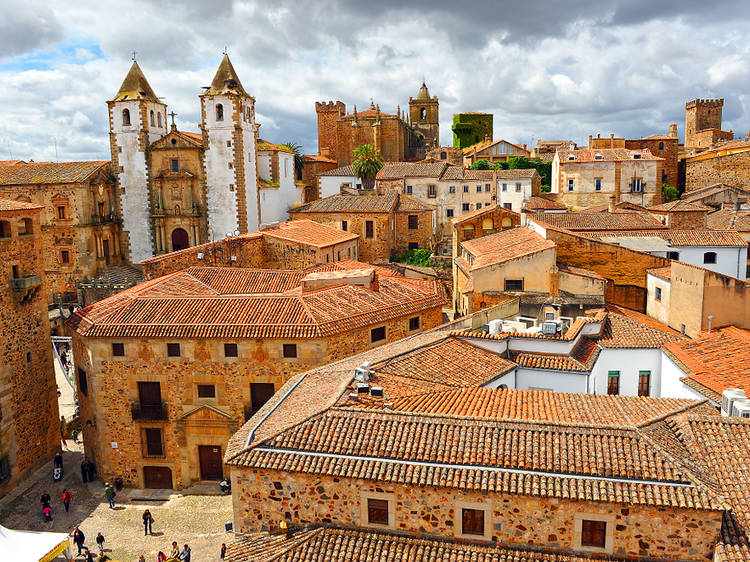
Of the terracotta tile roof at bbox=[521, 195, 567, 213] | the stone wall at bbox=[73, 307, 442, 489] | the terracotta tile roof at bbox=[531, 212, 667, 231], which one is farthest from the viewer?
the terracotta tile roof at bbox=[521, 195, 567, 213]

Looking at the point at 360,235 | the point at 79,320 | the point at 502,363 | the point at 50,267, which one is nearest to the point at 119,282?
the point at 50,267

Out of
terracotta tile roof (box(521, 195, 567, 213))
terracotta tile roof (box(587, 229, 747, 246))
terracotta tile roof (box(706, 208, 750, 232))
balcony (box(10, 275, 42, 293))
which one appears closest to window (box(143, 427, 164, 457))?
balcony (box(10, 275, 42, 293))

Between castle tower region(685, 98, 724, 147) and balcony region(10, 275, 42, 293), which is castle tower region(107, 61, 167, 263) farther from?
castle tower region(685, 98, 724, 147)

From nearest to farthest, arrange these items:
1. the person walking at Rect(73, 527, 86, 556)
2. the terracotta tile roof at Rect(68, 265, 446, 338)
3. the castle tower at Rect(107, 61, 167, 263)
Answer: the person walking at Rect(73, 527, 86, 556) < the terracotta tile roof at Rect(68, 265, 446, 338) < the castle tower at Rect(107, 61, 167, 263)

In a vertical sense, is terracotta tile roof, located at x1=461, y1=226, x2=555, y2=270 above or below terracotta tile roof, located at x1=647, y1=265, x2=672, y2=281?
above

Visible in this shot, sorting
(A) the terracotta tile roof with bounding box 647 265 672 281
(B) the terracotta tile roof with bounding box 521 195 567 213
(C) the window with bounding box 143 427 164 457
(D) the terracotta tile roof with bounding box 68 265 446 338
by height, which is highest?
(B) the terracotta tile roof with bounding box 521 195 567 213

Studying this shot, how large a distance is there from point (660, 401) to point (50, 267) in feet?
161

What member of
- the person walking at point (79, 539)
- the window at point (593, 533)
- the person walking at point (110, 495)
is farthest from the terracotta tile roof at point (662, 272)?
the person walking at point (79, 539)

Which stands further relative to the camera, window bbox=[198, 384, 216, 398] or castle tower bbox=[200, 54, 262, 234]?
castle tower bbox=[200, 54, 262, 234]

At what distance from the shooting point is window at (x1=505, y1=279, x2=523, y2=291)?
1100 inches

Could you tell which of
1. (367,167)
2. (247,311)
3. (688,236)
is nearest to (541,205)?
(688,236)

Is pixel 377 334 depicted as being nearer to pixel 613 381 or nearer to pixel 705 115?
pixel 613 381

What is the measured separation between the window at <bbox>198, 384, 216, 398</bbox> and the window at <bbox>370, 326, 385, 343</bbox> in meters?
6.72

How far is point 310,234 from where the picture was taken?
42781 mm
